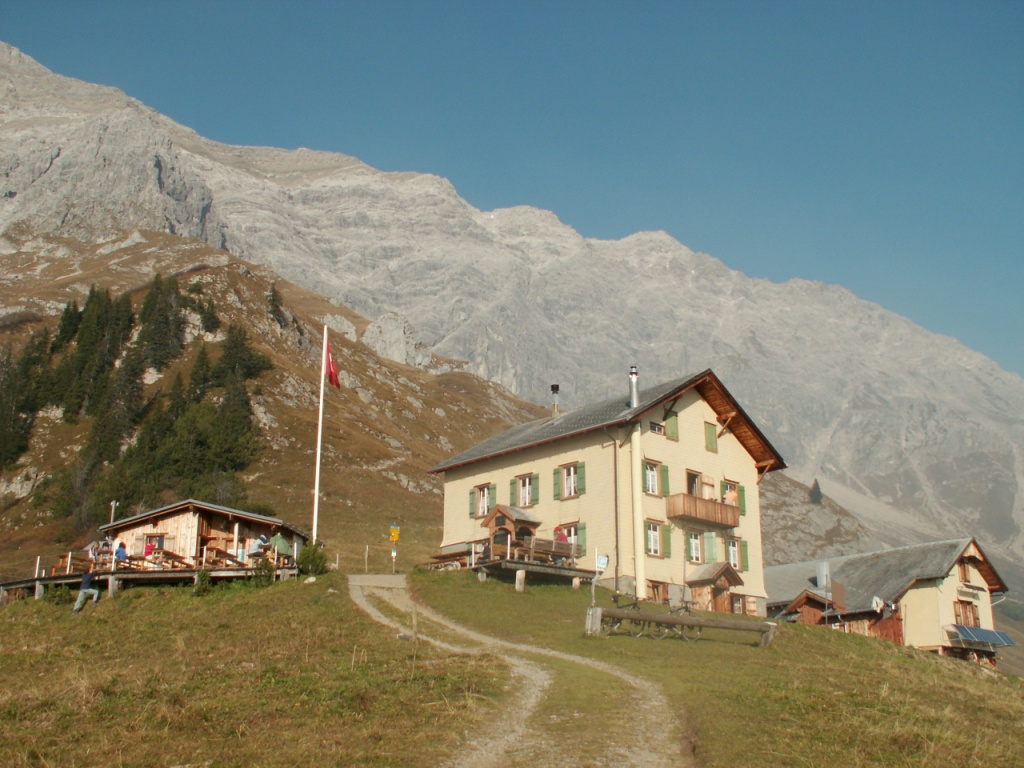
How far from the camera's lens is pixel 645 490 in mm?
47875

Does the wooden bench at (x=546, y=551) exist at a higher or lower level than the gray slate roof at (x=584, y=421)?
lower

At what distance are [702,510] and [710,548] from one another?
2.88 m

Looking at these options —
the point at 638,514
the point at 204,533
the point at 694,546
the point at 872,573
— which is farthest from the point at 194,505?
the point at 872,573

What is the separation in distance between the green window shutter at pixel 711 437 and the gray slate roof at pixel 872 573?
1191cm

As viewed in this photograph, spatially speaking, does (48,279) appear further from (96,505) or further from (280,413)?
(96,505)

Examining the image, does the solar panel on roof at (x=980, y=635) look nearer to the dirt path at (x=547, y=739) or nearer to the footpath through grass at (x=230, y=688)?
the dirt path at (x=547, y=739)

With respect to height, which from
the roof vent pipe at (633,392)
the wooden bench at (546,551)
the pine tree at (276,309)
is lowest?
the wooden bench at (546,551)

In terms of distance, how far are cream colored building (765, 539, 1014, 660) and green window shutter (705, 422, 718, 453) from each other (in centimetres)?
1121

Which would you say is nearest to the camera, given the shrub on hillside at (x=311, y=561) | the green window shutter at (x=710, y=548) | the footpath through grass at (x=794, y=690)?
the footpath through grass at (x=794, y=690)

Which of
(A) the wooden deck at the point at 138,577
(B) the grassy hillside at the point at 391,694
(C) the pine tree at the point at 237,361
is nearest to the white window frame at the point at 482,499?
(A) the wooden deck at the point at 138,577

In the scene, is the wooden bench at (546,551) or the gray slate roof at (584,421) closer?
the wooden bench at (546,551)

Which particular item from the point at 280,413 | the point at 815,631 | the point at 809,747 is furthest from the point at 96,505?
the point at 809,747

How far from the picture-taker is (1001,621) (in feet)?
531

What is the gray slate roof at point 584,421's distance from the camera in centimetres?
4859
